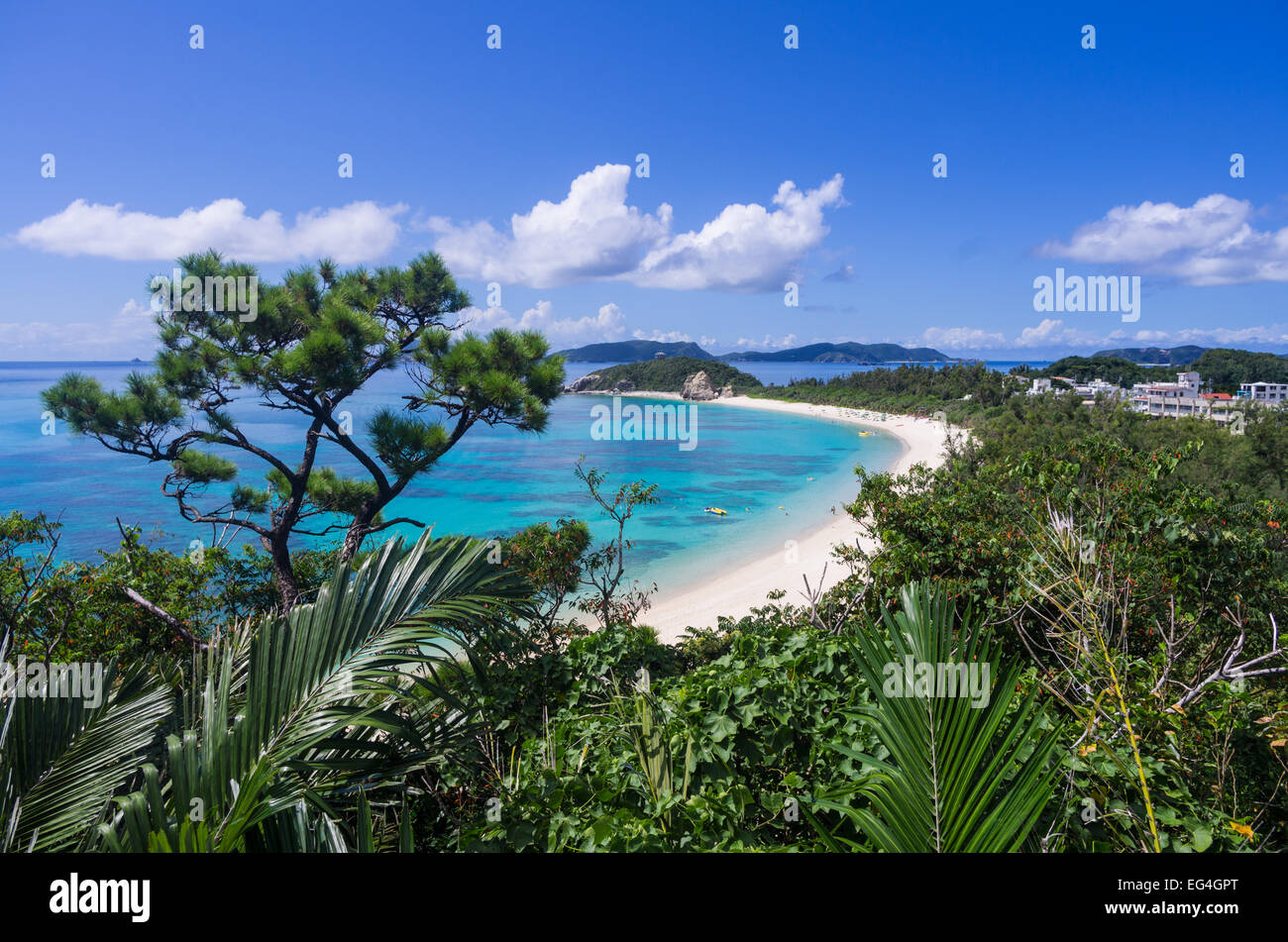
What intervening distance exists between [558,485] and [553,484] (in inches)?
20.5

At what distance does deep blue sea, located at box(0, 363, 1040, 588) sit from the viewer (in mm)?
19781

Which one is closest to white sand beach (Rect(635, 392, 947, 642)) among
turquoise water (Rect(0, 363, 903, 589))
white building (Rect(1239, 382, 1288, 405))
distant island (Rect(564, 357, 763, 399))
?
turquoise water (Rect(0, 363, 903, 589))

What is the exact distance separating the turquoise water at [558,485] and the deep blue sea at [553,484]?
9 cm

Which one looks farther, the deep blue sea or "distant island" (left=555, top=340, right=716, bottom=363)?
"distant island" (left=555, top=340, right=716, bottom=363)

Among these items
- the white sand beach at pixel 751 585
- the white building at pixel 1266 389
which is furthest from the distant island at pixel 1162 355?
the white sand beach at pixel 751 585

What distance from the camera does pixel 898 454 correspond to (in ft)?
122

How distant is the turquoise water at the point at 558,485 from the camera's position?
1986 centimetres

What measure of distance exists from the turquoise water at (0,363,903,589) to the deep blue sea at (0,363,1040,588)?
0.09m

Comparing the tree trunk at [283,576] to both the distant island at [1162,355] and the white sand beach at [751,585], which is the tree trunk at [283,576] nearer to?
the white sand beach at [751,585]

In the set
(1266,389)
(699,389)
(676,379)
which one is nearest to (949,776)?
(1266,389)

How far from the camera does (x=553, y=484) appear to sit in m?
33.2

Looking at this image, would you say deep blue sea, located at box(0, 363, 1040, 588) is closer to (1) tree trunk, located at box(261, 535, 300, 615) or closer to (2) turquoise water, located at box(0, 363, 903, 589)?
(2) turquoise water, located at box(0, 363, 903, 589)
